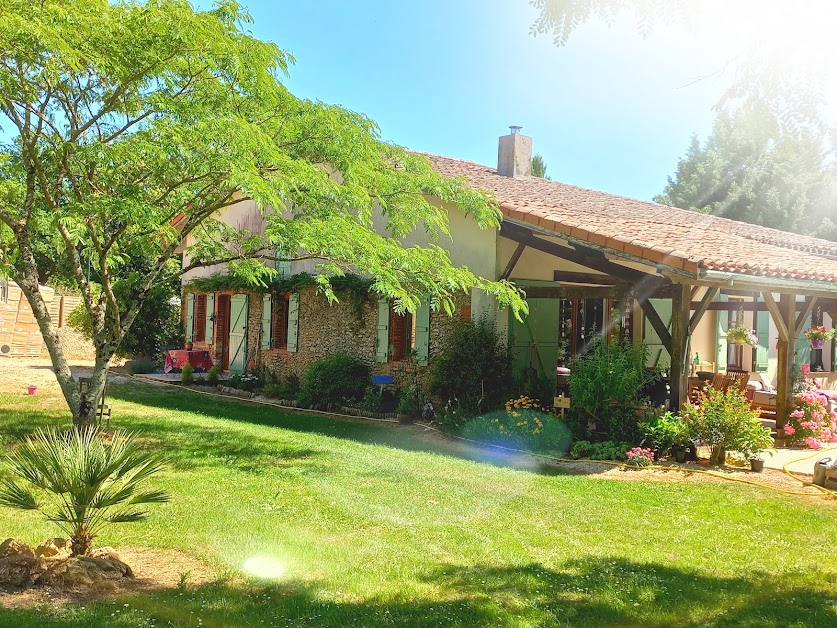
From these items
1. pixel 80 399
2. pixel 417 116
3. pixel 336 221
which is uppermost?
pixel 417 116

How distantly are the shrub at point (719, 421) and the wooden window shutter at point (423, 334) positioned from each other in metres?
4.94

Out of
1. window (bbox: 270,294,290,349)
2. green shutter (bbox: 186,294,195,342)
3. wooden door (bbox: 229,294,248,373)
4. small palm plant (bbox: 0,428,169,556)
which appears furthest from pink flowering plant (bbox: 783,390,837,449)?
A: green shutter (bbox: 186,294,195,342)

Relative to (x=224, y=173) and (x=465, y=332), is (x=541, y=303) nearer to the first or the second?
(x=465, y=332)

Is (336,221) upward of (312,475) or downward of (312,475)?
upward

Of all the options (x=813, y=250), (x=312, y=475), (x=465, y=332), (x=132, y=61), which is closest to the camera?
(x=132, y=61)

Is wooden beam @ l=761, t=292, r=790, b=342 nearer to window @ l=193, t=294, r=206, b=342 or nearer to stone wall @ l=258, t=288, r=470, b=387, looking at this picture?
stone wall @ l=258, t=288, r=470, b=387

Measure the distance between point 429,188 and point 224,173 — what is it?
294 cm

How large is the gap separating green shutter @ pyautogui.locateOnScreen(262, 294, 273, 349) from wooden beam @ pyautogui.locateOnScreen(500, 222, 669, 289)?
6.47m

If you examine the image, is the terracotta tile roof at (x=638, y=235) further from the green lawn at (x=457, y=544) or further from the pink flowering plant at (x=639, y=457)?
the green lawn at (x=457, y=544)

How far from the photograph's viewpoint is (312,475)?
7.59 meters

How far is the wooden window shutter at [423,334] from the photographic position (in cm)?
1284

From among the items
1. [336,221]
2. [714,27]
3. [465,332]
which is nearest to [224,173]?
[336,221]

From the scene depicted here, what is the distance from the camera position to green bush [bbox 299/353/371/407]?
13.4m

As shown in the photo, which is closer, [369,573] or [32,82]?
[369,573]
